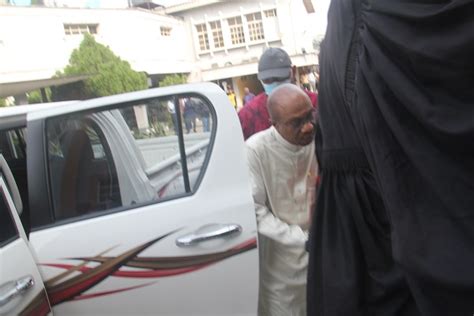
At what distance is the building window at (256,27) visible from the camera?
32.5 m

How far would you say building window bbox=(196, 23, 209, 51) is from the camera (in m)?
33.6

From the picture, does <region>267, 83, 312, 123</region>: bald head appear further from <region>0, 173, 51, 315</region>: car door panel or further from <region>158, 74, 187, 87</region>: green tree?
<region>158, 74, 187, 87</region>: green tree

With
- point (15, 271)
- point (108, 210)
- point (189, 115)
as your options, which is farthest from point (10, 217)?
point (189, 115)

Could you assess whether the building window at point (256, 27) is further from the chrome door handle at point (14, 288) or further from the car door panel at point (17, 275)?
the chrome door handle at point (14, 288)

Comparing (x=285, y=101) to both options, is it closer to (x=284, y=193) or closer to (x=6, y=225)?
(x=284, y=193)

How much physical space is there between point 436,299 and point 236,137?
1.21m

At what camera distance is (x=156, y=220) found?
6.18ft

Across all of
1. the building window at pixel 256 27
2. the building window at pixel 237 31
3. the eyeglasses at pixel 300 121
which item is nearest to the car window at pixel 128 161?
the eyeglasses at pixel 300 121

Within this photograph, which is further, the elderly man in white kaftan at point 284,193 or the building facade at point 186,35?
the building facade at point 186,35

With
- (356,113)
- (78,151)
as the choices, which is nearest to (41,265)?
(78,151)

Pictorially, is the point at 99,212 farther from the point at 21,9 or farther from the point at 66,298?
the point at 21,9

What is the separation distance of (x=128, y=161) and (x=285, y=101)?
40.4 inches

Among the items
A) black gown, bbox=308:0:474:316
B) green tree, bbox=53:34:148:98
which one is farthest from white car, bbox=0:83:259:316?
green tree, bbox=53:34:148:98

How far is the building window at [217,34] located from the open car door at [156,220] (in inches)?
1271
